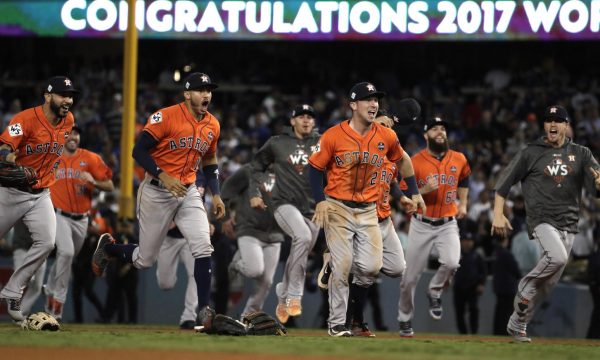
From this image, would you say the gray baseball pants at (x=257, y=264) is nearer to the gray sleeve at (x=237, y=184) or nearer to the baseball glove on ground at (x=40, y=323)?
the gray sleeve at (x=237, y=184)

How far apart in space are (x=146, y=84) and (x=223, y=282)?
970 cm

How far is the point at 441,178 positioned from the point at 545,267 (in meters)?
1.94

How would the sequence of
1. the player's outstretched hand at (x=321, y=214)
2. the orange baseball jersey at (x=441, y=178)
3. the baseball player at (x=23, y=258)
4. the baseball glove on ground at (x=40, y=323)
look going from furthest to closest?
1. the baseball player at (x=23, y=258)
2. the orange baseball jersey at (x=441, y=178)
3. the baseball glove on ground at (x=40, y=323)
4. the player's outstretched hand at (x=321, y=214)

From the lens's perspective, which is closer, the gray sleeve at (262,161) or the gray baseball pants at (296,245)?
the gray baseball pants at (296,245)

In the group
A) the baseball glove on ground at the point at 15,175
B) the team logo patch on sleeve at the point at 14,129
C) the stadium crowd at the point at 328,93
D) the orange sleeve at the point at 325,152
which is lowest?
the baseball glove on ground at the point at 15,175

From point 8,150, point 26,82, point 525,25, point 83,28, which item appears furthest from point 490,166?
point 8,150

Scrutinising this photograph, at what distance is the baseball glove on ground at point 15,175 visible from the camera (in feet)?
36.5

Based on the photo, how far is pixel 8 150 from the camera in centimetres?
1127

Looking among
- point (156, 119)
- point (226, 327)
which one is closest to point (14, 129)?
point (156, 119)

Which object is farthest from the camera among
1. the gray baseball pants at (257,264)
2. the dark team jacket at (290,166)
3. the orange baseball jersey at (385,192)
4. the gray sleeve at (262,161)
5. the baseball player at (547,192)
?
the gray baseball pants at (257,264)

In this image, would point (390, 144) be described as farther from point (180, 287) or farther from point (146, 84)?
point (146, 84)

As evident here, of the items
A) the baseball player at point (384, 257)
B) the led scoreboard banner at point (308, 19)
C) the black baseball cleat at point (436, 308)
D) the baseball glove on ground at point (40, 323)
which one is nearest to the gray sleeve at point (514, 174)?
the baseball player at point (384, 257)

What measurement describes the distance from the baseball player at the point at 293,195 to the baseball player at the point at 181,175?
231 cm

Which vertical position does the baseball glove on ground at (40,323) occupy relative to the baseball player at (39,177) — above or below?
below
